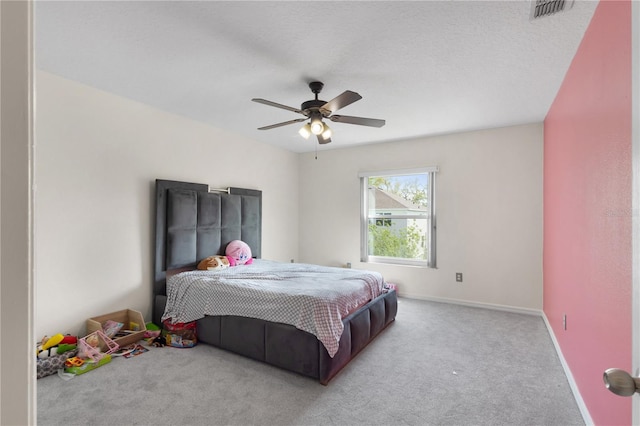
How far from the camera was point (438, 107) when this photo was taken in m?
3.39

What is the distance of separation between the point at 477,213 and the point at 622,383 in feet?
13.1

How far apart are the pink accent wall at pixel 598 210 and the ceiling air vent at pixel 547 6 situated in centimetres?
18

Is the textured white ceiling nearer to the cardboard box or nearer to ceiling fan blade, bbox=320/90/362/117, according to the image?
ceiling fan blade, bbox=320/90/362/117

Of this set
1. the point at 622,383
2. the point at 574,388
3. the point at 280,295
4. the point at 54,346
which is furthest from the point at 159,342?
the point at 574,388

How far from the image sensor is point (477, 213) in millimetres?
4285

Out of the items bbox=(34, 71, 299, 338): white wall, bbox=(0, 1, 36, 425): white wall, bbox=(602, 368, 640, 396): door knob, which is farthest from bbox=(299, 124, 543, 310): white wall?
bbox=(0, 1, 36, 425): white wall

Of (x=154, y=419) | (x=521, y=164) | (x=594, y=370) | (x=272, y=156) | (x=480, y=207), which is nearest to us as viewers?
(x=594, y=370)

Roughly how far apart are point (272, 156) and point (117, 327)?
3284mm

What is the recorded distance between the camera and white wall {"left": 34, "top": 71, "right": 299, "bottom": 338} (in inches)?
104

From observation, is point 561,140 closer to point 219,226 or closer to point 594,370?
point 594,370

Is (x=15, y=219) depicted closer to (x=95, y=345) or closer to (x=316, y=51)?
(x=316, y=51)

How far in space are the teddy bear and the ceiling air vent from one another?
3.59m

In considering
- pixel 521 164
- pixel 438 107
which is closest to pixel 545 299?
pixel 521 164

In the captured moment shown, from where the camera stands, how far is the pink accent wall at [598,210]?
4.47 feet
